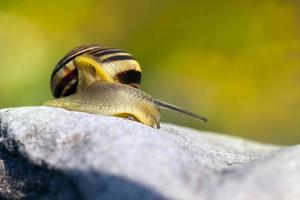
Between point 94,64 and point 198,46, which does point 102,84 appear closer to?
point 94,64

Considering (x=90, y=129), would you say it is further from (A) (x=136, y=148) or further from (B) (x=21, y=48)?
Result: (B) (x=21, y=48)

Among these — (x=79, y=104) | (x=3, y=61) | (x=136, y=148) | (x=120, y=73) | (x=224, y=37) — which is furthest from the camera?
(x=224, y=37)

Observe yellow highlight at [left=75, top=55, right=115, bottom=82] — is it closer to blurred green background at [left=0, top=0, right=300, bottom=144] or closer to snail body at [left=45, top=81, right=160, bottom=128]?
snail body at [left=45, top=81, right=160, bottom=128]

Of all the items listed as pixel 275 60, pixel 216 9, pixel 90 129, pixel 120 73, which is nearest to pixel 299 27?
pixel 275 60

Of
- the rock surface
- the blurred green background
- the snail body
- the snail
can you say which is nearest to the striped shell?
the snail

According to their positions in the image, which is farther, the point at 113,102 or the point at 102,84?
the point at 102,84

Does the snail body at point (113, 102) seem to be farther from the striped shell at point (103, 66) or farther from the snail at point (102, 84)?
the striped shell at point (103, 66)

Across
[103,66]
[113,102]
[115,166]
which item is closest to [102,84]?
[103,66]
